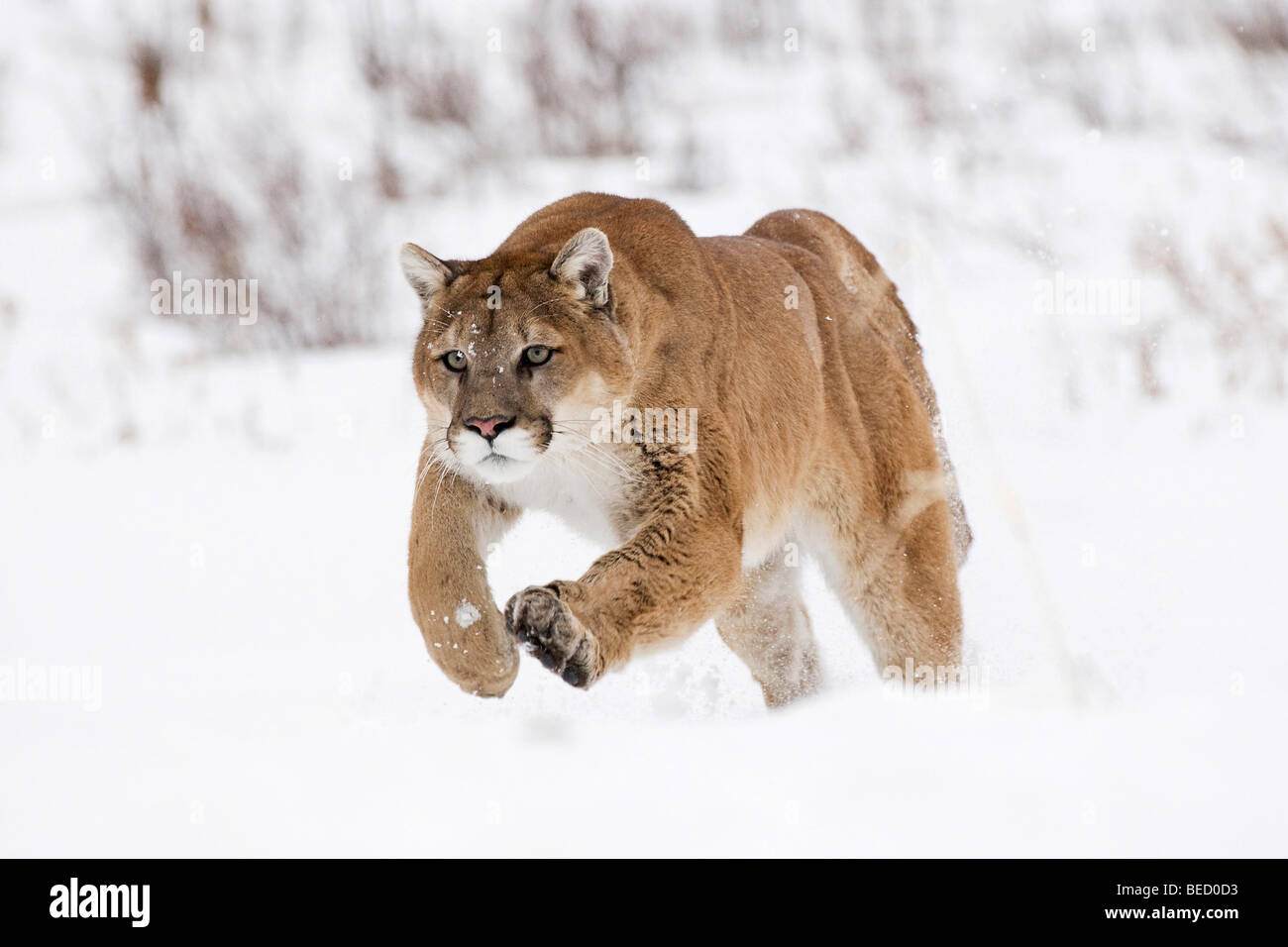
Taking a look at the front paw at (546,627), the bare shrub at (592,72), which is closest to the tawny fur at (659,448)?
the front paw at (546,627)

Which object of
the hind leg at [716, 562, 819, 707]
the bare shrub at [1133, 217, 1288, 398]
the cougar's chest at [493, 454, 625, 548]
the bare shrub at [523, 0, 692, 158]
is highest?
the bare shrub at [523, 0, 692, 158]

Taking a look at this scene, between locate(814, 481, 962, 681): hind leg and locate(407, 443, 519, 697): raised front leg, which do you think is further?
locate(814, 481, 962, 681): hind leg

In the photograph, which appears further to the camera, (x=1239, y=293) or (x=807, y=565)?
(x=1239, y=293)

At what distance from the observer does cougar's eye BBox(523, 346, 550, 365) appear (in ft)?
12.9

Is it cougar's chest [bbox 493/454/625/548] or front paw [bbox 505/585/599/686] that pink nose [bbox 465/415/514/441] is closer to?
cougar's chest [bbox 493/454/625/548]

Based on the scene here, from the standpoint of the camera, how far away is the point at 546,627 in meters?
3.26

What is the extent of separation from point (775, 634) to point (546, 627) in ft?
6.32

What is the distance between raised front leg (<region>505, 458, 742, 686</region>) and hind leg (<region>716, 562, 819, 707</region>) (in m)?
1.01

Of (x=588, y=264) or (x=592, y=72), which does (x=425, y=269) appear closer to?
(x=588, y=264)

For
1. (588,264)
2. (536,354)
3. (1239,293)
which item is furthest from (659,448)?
(1239,293)

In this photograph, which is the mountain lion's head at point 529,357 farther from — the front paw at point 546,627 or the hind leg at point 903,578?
the hind leg at point 903,578

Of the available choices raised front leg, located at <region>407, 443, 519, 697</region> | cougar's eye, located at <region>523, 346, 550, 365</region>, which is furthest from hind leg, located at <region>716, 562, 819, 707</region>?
cougar's eye, located at <region>523, 346, 550, 365</region>

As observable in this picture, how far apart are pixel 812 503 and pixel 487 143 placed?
8590 millimetres

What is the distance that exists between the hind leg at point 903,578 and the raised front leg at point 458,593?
1.20 m
